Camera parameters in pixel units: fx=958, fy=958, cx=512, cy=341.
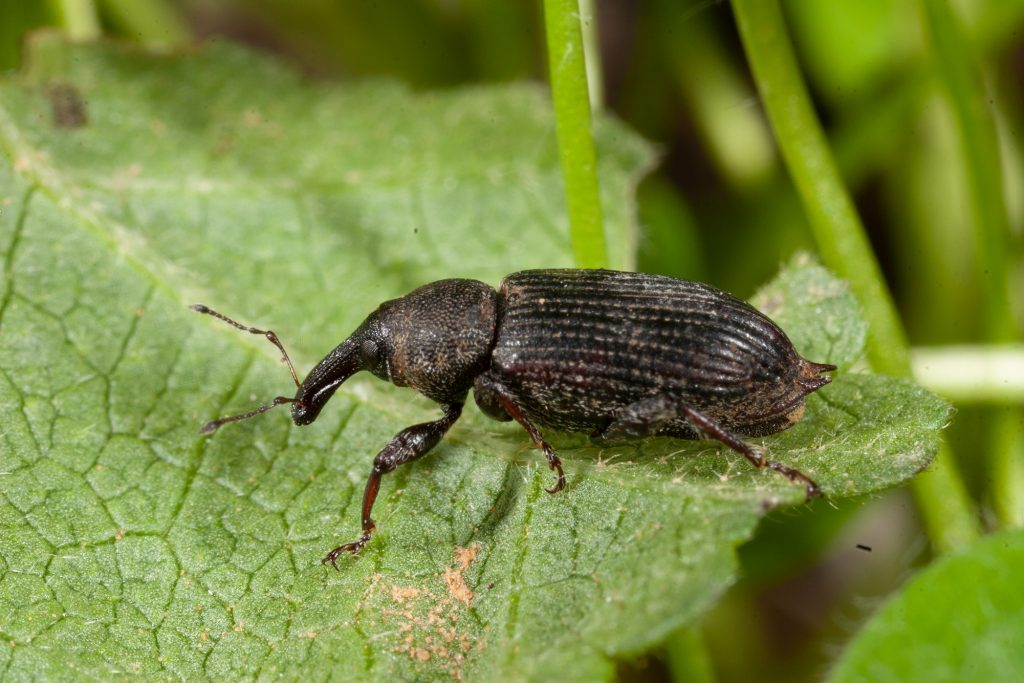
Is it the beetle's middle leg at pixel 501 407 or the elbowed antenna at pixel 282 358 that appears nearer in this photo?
the beetle's middle leg at pixel 501 407

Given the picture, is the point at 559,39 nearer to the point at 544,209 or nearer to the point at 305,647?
the point at 544,209

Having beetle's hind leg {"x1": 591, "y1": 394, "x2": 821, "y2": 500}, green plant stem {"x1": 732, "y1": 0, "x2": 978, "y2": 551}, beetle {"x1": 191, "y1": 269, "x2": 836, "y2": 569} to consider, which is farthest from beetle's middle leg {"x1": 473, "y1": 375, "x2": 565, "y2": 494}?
green plant stem {"x1": 732, "y1": 0, "x2": 978, "y2": 551}

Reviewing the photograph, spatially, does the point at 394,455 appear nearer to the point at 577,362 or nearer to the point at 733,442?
the point at 577,362

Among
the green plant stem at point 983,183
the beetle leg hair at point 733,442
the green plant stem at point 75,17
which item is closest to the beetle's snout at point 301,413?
the beetle leg hair at point 733,442

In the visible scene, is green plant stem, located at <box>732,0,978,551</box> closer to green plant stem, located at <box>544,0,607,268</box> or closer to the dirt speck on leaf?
green plant stem, located at <box>544,0,607,268</box>

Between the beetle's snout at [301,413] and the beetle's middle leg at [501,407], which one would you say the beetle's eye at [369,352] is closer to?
the beetle's snout at [301,413]

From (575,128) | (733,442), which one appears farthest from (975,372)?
(575,128)

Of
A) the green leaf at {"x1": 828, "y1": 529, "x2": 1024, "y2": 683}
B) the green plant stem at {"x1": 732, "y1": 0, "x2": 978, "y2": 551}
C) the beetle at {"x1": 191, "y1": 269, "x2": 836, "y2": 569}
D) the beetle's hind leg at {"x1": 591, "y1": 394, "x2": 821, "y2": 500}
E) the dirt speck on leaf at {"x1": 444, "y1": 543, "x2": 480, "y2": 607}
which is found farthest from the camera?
the green plant stem at {"x1": 732, "y1": 0, "x2": 978, "y2": 551}
